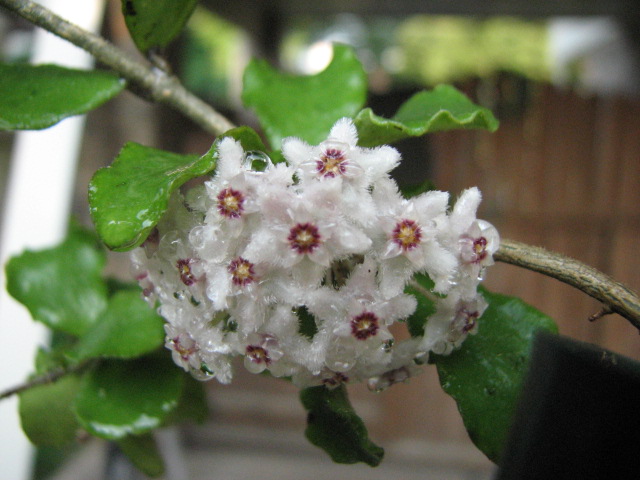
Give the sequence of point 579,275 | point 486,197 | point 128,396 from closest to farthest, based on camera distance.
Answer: point 579,275 < point 128,396 < point 486,197

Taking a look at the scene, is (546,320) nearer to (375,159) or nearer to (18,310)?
(375,159)

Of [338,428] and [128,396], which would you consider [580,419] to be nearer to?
[338,428]

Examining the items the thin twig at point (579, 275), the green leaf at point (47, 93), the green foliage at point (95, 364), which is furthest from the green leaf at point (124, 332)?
the thin twig at point (579, 275)

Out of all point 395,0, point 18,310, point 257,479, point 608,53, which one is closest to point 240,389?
point 257,479

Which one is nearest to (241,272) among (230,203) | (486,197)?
(230,203)

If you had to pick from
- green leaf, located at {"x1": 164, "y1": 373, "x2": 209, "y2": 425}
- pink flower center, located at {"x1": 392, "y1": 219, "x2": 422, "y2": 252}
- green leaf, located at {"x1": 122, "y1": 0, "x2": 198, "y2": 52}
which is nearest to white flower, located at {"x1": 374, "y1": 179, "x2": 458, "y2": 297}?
pink flower center, located at {"x1": 392, "y1": 219, "x2": 422, "y2": 252}

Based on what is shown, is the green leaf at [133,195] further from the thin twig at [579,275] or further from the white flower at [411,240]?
the thin twig at [579,275]

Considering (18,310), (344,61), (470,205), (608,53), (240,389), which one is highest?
(608,53)
